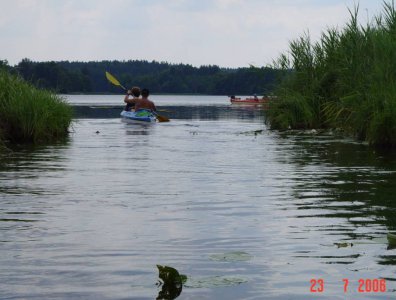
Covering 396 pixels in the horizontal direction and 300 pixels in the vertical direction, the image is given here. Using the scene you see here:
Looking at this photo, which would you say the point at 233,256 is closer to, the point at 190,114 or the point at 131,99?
the point at 131,99

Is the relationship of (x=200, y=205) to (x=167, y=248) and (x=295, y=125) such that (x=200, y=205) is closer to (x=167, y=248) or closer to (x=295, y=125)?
(x=167, y=248)

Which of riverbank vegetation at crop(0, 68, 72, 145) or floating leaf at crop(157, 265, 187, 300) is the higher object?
riverbank vegetation at crop(0, 68, 72, 145)

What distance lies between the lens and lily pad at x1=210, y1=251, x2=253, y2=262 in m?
6.59

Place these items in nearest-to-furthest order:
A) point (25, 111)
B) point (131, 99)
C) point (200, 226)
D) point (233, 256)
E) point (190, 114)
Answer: point (233, 256) < point (200, 226) < point (25, 111) < point (131, 99) < point (190, 114)

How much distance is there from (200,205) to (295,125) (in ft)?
55.6

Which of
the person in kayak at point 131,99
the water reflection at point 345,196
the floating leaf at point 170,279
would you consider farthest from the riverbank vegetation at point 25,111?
the floating leaf at point 170,279

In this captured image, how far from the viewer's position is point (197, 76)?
168250mm

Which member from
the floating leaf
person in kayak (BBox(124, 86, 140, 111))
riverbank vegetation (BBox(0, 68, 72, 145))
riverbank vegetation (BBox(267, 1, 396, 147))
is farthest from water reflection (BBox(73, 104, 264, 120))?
the floating leaf

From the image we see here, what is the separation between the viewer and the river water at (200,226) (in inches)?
227

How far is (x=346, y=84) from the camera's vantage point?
72.4ft

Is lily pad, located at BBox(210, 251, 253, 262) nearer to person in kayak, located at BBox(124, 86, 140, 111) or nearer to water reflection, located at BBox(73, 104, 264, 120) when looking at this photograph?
water reflection, located at BBox(73, 104, 264, 120)

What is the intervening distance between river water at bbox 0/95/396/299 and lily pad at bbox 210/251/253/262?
0.02 m

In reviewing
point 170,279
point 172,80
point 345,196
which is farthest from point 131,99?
point 172,80

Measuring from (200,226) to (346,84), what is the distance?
48.0 feet
